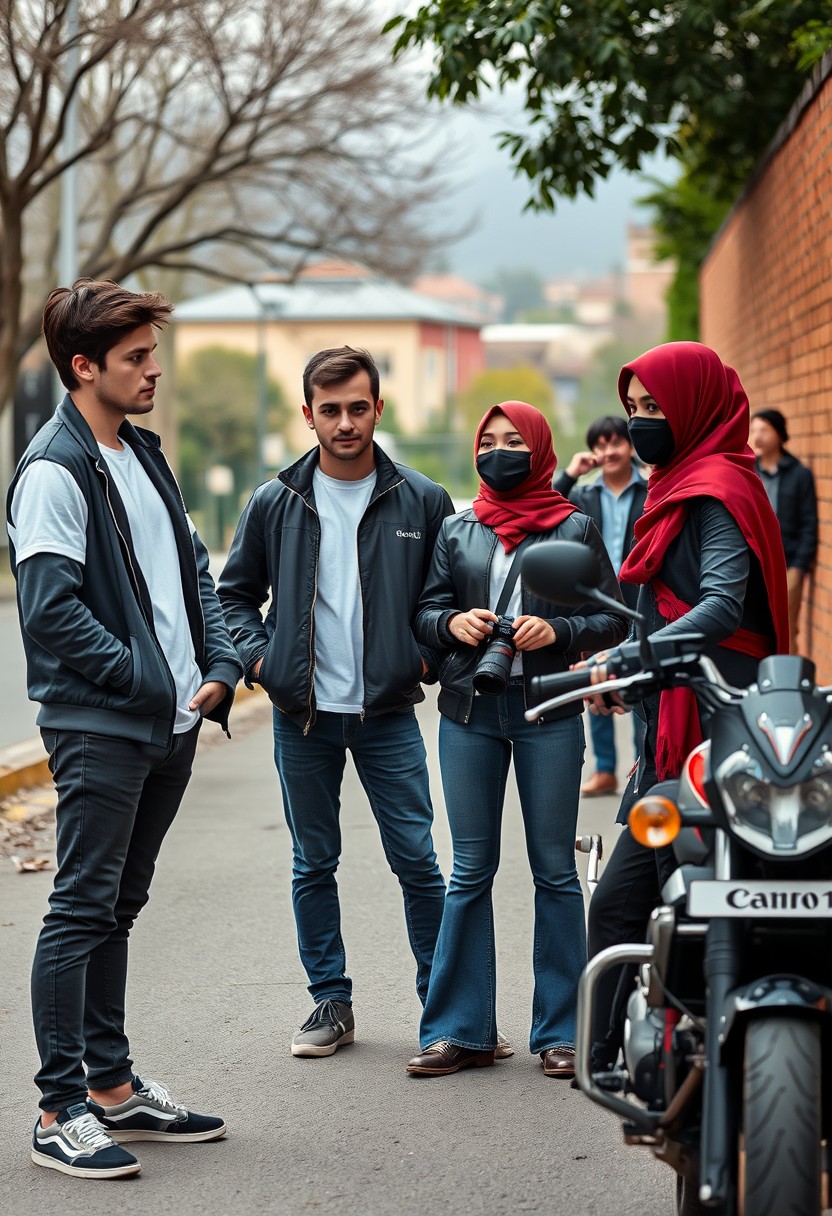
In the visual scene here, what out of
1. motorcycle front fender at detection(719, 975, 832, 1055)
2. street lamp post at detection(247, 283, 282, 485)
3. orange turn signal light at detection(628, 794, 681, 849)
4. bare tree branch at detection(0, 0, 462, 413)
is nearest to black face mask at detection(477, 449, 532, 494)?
orange turn signal light at detection(628, 794, 681, 849)

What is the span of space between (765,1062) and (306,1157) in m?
1.65

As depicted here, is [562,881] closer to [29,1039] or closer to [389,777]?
[389,777]

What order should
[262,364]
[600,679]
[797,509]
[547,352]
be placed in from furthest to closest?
[547,352] < [262,364] < [797,509] < [600,679]

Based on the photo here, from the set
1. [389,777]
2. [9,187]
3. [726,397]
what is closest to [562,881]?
[389,777]

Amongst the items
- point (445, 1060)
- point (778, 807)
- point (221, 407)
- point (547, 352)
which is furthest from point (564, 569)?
point (547, 352)

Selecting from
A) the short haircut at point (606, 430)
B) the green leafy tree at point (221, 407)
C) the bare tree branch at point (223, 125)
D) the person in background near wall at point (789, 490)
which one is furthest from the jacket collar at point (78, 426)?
the green leafy tree at point (221, 407)

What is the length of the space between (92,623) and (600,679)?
129 cm

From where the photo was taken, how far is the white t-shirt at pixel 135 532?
4.02m

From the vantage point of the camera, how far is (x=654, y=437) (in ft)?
13.9

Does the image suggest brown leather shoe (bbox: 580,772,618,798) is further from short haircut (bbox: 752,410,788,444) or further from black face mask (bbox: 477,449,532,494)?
black face mask (bbox: 477,449,532,494)

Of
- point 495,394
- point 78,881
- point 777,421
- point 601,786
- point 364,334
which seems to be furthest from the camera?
point 495,394

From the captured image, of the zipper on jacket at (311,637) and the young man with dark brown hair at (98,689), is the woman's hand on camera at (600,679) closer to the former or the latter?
the young man with dark brown hair at (98,689)

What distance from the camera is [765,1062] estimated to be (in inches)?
114

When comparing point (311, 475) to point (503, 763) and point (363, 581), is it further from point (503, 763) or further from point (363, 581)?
point (503, 763)
